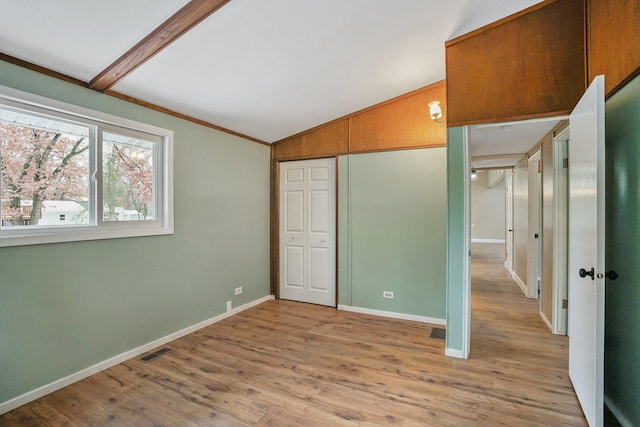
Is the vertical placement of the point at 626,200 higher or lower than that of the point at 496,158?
lower

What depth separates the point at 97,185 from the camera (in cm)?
242

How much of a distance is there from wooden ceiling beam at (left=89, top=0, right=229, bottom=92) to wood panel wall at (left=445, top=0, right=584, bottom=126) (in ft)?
6.65

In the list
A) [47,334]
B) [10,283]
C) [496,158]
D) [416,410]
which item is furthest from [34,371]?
[496,158]

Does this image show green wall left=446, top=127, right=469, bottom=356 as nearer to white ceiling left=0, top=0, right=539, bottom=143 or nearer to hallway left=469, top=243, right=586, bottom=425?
hallway left=469, top=243, right=586, bottom=425

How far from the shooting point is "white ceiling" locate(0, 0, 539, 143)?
1.74 m

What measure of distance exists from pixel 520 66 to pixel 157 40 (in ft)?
8.88

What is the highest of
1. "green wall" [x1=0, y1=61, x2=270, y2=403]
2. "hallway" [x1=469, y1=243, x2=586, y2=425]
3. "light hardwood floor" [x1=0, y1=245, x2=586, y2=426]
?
"green wall" [x1=0, y1=61, x2=270, y2=403]

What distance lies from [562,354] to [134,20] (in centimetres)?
408

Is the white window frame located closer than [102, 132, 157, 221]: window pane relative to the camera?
Yes

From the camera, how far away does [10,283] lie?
76.7 inches

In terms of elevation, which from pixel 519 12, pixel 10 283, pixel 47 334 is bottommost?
pixel 47 334

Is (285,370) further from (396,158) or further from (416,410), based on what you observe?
(396,158)

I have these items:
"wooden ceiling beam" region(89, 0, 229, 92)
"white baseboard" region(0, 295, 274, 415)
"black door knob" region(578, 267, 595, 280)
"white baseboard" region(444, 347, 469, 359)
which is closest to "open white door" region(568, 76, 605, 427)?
"black door knob" region(578, 267, 595, 280)

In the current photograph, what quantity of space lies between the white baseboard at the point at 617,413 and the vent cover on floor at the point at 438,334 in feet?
4.03
